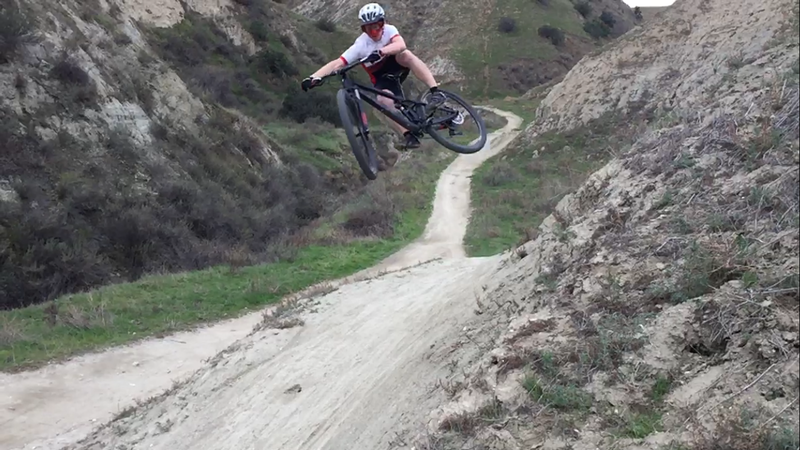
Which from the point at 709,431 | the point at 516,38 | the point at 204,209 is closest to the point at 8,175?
the point at 204,209

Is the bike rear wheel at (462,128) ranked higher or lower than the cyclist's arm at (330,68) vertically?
lower

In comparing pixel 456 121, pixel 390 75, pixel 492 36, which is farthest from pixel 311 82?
pixel 492 36

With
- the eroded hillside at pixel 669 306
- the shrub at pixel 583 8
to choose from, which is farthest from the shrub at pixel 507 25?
the eroded hillside at pixel 669 306

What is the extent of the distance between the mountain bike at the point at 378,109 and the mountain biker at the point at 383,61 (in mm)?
98

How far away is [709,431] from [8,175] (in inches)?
711

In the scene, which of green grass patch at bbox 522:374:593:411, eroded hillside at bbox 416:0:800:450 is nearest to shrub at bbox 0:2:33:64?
eroded hillside at bbox 416:0:800:450

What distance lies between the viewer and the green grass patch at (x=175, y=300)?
1308cm

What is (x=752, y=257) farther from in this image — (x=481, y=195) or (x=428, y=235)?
(x=481, y=195)

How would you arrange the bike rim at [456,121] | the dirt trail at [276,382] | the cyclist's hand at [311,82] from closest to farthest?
1. the cyclist's hand at [311,82]
2. the dirt trail at [276,382]
3. the bike rim at [456,121]

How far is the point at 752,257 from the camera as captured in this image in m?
5.04

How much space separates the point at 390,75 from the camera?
8828 mm

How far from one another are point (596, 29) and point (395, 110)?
73.1 m

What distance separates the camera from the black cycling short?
8.77 meters

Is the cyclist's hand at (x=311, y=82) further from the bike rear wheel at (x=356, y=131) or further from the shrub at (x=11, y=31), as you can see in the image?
the shrub at (x=11, y=31)
